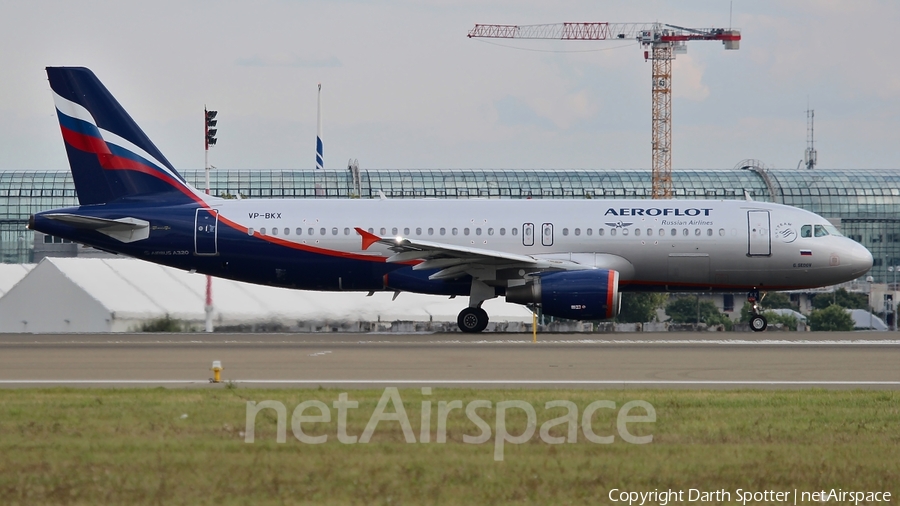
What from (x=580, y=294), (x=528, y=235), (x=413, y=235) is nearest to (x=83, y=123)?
(x=413, y=235)

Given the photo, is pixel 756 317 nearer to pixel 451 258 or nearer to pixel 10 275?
pixel 451 258

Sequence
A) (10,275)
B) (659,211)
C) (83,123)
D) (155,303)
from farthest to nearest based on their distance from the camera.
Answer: (10,275) < (155,303) < (83,123) < (659,211)

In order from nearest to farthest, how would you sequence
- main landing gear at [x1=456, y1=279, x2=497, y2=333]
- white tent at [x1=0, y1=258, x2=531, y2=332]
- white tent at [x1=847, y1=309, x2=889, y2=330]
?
main landing gear at [x1=456, y1=279, x2=497, y2=333]
white tent at [x1=0, y1=258, x2=531, y2=332]
white tent at [x1=847, y1=309, x2=889, y2=330]

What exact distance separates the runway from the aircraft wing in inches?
84.5

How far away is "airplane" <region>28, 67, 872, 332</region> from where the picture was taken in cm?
2939

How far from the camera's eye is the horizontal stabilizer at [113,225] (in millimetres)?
29688

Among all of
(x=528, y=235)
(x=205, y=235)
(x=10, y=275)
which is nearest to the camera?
(x=528, y=235)

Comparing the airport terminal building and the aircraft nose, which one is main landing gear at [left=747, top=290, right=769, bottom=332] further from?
the airport terminal building

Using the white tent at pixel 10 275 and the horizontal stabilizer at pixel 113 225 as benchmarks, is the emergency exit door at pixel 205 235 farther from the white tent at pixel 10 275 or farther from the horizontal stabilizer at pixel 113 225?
the white tent at pixel 10 275

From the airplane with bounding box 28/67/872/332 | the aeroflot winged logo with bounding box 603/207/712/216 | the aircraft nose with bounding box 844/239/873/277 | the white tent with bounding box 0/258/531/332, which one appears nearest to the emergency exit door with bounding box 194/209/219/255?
the airplane with bounding box 28/67/872/332

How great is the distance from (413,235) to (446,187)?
46.2 meters

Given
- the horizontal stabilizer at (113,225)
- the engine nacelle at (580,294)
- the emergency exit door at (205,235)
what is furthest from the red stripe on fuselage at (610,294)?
the horizontal stabilizer at (113,225)

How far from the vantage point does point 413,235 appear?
2995 centimetres

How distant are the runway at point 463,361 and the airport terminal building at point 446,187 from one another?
48.2 meters
